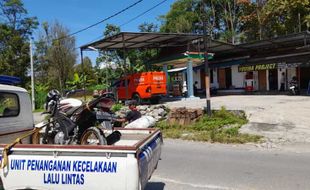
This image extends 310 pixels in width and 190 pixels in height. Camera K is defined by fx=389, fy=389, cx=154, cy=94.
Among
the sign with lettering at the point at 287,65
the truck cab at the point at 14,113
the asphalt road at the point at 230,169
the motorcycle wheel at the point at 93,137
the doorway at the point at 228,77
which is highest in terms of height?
the sign with lettering at the point at 287,65

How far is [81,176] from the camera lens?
4.44 metres

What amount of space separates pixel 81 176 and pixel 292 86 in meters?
23.7

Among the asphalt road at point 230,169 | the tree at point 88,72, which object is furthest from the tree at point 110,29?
the asphalt road at point 230,169

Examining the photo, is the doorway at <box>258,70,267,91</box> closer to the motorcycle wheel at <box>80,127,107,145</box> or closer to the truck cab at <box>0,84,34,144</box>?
the truck cab at <box>0,84,34,144</box>

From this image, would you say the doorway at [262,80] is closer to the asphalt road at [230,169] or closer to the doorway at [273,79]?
the doorway at [273,79]

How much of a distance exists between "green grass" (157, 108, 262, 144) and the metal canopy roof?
6570 mm

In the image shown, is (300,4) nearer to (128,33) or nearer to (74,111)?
(128,33)

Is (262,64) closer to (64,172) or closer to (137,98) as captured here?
(137,98)

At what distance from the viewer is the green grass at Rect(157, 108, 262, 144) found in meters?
13.3

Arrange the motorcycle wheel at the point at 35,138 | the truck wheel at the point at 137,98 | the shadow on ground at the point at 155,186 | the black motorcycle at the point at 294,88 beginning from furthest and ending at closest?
1. the black motorcycle at the point at 294,88
2. the truck wheel at the point at 137,98
3. the shadow on ground at the point at 155,186
4. the motorcycle wheel at the point at 35,138

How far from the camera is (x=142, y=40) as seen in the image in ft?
80.0

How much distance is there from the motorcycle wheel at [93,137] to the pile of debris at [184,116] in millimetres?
10698

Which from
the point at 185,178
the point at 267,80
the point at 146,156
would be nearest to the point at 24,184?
the point at 146,156

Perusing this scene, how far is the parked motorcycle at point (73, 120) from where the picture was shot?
6355 millimetres
